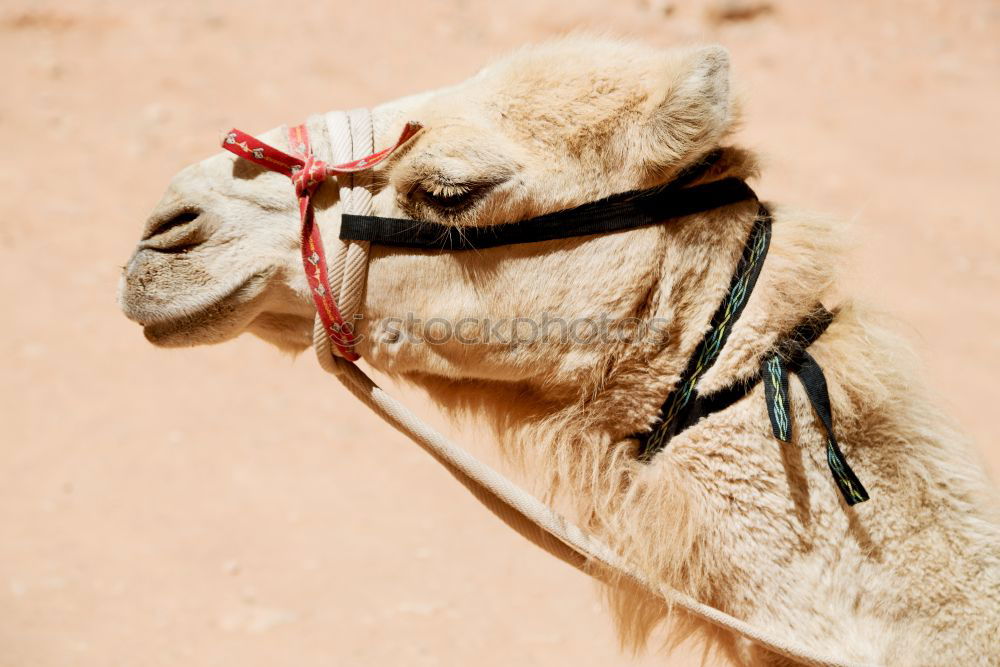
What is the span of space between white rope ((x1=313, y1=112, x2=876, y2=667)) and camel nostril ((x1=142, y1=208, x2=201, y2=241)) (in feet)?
1.18

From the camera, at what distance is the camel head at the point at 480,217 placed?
204 cm

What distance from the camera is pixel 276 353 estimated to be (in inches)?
215

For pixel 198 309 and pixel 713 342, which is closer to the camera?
pixel 713 342

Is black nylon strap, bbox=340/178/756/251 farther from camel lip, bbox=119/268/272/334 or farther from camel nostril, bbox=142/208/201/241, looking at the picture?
camel nostril, bbox=142/208/201/241

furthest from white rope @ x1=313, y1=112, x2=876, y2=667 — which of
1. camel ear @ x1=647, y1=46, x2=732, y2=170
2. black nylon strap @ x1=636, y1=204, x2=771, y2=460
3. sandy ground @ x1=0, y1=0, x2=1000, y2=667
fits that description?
sandy ground @ x1=0, y1=0, x2=1000, y2=667

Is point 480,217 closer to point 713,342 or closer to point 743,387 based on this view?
point 713,342

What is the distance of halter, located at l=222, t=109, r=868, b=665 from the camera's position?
1.97 metres

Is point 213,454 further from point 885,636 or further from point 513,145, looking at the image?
point 885,636

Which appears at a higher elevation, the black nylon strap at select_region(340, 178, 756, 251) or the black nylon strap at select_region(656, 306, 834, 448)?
the black nylon strap at select_region(340, 178, 756, 251)

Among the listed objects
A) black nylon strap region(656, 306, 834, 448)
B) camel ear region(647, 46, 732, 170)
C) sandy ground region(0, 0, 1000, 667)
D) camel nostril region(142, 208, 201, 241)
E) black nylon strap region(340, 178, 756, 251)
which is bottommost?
sandy ground region(0, 0, 1000, 667)

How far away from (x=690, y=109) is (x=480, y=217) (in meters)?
0.50

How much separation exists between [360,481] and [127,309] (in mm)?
2781

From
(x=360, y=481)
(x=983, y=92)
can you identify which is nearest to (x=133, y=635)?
(x=360, y=481)

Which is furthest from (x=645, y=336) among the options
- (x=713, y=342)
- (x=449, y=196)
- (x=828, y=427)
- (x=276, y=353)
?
(x=276, y=353)
